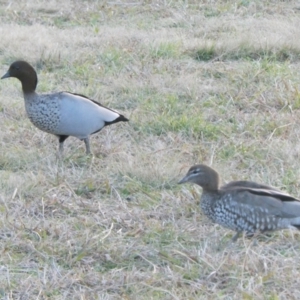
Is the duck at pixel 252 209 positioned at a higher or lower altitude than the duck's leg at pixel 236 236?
higher

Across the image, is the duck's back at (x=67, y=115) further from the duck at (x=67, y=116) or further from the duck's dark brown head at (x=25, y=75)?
the duck's dark brown head at (x=25, y=75)

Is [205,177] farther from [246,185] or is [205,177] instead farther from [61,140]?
[61,140]

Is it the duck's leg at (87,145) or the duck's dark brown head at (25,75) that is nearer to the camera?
the duck's leg at (87,145)

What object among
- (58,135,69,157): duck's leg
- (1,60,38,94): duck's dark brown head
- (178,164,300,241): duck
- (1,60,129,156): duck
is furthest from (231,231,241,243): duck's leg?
(1,60,38,94): duck's dark brown head

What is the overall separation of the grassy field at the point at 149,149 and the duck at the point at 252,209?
97 millimetres

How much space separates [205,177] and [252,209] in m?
0.40

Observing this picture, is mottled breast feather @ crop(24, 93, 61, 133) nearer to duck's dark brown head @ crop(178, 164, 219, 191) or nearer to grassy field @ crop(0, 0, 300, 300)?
grassy field @ crop(0, 0, 300, 300)

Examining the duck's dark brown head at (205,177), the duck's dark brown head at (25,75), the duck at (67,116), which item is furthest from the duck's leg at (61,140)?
the duck's dark brown head at (205,177)

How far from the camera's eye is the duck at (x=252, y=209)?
17.1ft

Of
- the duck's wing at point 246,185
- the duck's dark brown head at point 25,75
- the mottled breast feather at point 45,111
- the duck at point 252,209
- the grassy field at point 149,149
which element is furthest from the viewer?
the duck's dark brown head at point 25,75

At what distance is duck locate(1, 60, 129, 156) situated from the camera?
684cm

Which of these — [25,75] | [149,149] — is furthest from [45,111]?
[149,149]

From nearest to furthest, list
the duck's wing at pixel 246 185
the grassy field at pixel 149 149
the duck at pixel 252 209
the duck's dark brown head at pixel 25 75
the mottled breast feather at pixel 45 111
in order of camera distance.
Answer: the grassy field at pixel 149 149, the duck at pixel 252 209, the duck's wing at pixel 246 185, the mottled breast feather at pixel 45 111, the duck's dark brown head at pixel 25 75

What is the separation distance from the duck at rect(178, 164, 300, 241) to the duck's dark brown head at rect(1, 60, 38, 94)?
2.17 meters
